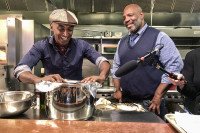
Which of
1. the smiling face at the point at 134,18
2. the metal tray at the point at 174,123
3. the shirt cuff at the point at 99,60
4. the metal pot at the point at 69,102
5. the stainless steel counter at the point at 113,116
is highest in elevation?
the smiling face at the point at 134,18

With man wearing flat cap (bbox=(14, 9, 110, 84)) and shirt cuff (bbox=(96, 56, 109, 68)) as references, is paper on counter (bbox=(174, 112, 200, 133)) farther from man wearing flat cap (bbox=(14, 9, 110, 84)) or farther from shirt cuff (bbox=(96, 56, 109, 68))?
shirt cuff (bbox=(96, 56, 109, 68))

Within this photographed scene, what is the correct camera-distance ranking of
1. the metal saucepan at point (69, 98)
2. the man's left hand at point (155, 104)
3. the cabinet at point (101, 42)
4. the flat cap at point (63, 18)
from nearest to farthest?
the metal saucepan at point (69, 98) → the flat cap at point (63, 18) → the man's left hand at point (155, 104) → the cabinet at point (101, 42)

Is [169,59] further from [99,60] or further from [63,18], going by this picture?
[63,18]

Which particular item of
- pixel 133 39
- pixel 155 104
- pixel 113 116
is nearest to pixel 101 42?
pixel 133 39

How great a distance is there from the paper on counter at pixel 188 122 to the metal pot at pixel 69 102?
47 cm

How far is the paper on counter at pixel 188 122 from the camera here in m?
0.73

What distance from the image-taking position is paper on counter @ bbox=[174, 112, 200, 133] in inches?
28.8

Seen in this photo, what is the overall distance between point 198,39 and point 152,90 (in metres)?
3.09

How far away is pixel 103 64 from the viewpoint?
155 centimetres

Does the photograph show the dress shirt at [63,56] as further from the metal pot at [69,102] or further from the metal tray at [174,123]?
the metal tray at [174,123]

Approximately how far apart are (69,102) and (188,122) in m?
0.60

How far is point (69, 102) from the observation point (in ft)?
2.87

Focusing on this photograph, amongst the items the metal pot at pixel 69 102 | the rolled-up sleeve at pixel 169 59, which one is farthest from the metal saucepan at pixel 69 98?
the rolled-up sleeve at pixel 169 59

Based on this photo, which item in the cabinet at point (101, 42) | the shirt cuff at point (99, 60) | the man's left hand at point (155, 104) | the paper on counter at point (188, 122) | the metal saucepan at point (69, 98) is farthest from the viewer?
the cabinet at point (101, 42)
